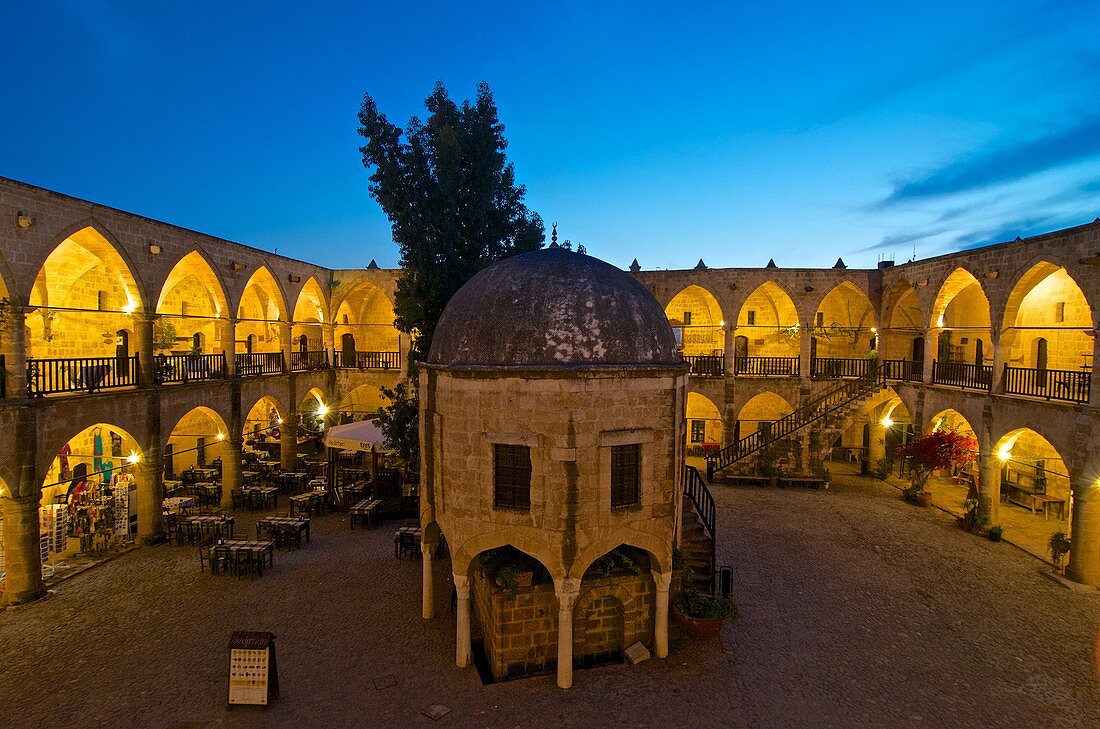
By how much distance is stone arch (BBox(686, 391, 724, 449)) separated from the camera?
2839 cm

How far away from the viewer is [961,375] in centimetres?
1920

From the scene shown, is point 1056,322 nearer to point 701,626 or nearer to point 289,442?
point 701,626

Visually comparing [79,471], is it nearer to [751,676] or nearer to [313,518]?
[313,518]

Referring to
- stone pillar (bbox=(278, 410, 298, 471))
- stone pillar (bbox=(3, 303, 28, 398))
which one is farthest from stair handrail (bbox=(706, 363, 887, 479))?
stone pillar (bbox=(3, 303, 28, 398))

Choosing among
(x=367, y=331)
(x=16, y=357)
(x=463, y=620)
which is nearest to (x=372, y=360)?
(x=367, y=331)

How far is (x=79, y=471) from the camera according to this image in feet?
62.0

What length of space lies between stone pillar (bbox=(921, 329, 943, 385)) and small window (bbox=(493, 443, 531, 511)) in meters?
18.3

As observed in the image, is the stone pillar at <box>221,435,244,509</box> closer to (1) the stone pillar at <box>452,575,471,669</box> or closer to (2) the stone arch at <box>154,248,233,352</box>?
(2) the stone arch at <box>154,248,233,352</box>

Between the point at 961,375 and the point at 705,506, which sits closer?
the point at 705,506

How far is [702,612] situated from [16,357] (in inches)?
623

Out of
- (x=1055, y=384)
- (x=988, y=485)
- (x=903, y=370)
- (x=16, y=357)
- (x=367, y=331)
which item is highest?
(x=367, y=331)

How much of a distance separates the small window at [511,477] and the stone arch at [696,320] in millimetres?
20957

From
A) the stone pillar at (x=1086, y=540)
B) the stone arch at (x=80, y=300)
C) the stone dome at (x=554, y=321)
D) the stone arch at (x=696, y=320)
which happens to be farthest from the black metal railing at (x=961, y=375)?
the stone arch at (x=80, y=300)

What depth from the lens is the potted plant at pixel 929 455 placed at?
59.1 feet
